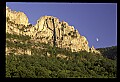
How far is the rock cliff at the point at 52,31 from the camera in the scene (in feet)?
84.7

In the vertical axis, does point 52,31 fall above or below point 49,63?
above

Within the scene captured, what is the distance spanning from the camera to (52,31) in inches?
1283

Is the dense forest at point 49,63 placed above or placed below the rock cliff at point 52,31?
below

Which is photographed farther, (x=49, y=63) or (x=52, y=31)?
(x=52, y=31)

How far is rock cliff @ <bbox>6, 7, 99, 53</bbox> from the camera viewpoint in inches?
1017

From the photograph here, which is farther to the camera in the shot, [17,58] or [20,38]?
[20,38]

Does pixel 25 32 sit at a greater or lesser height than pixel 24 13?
lesser

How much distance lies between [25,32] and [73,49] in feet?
15.6

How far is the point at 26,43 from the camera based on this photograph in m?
22.0

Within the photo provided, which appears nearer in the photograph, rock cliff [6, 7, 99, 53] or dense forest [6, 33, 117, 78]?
dense forest [6, 33, 117, 78]

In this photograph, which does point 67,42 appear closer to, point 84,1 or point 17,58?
point 17,58

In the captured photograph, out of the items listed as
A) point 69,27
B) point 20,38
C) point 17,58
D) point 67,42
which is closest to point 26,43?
point 20,38

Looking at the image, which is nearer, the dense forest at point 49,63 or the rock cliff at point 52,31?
the dense forest at point 49,63

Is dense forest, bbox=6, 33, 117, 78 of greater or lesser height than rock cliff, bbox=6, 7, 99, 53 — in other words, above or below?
below
